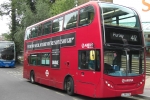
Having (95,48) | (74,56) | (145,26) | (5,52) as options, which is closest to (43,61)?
(74,56)

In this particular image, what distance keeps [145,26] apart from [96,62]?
489 inches

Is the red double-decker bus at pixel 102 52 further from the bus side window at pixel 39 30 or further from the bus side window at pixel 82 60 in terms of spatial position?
the bus side window at pixel 39 30

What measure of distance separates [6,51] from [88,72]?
89.0 ft

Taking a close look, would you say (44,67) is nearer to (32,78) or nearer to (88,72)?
(32,78)

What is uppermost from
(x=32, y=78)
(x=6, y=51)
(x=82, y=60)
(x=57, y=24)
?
(x=57, y=24)

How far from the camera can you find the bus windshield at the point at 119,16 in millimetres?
9758

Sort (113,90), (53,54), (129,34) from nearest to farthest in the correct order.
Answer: (113,90)
(129,34)
(53,54)

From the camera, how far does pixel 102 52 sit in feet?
30.2

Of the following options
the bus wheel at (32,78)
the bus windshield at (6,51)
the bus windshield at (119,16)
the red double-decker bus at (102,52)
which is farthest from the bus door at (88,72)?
the bus windshield at (6,51)

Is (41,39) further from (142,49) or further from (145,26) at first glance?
(145,26)

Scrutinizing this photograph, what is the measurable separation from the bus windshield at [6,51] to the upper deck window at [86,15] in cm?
2607

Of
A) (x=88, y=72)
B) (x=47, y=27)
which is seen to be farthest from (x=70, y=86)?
(x=47, y=27)

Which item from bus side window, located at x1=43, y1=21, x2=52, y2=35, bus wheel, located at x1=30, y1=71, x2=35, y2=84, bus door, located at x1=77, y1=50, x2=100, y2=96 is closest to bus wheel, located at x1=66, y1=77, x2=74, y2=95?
bus door, located at x1=77, y1=50, x2=100, y2=96

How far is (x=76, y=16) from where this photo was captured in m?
11.4
